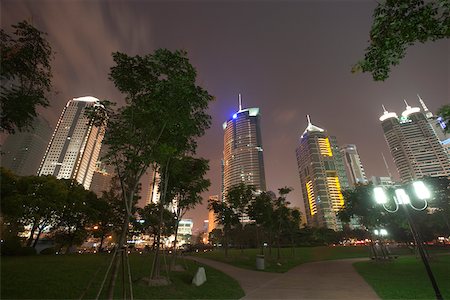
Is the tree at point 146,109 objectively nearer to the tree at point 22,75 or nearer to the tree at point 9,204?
the tree at point 22,75

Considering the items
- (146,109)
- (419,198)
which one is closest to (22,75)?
(146,109)

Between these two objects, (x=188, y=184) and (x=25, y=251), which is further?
(x=25, y=251)

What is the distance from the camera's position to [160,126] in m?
9.78

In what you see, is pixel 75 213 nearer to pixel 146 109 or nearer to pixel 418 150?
pixel 146 109

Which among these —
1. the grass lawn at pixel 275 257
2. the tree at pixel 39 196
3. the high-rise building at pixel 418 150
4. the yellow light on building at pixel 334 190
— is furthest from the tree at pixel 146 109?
the high-rise building at pixel 418 150

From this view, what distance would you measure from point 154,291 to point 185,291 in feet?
5.01

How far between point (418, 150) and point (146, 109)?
24183 centimetres

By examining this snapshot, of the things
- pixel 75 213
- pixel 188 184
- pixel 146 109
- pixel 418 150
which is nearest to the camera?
pixel 146 109

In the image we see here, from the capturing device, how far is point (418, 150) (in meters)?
185

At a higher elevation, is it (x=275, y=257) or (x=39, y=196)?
(x=39, y=196)

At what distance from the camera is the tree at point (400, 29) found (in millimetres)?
4570

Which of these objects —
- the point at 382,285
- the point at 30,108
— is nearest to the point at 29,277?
the point at 30,108

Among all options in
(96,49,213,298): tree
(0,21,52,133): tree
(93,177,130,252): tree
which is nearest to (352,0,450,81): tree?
(96,49,213,298): tree

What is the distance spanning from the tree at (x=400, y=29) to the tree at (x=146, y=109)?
6149mm
